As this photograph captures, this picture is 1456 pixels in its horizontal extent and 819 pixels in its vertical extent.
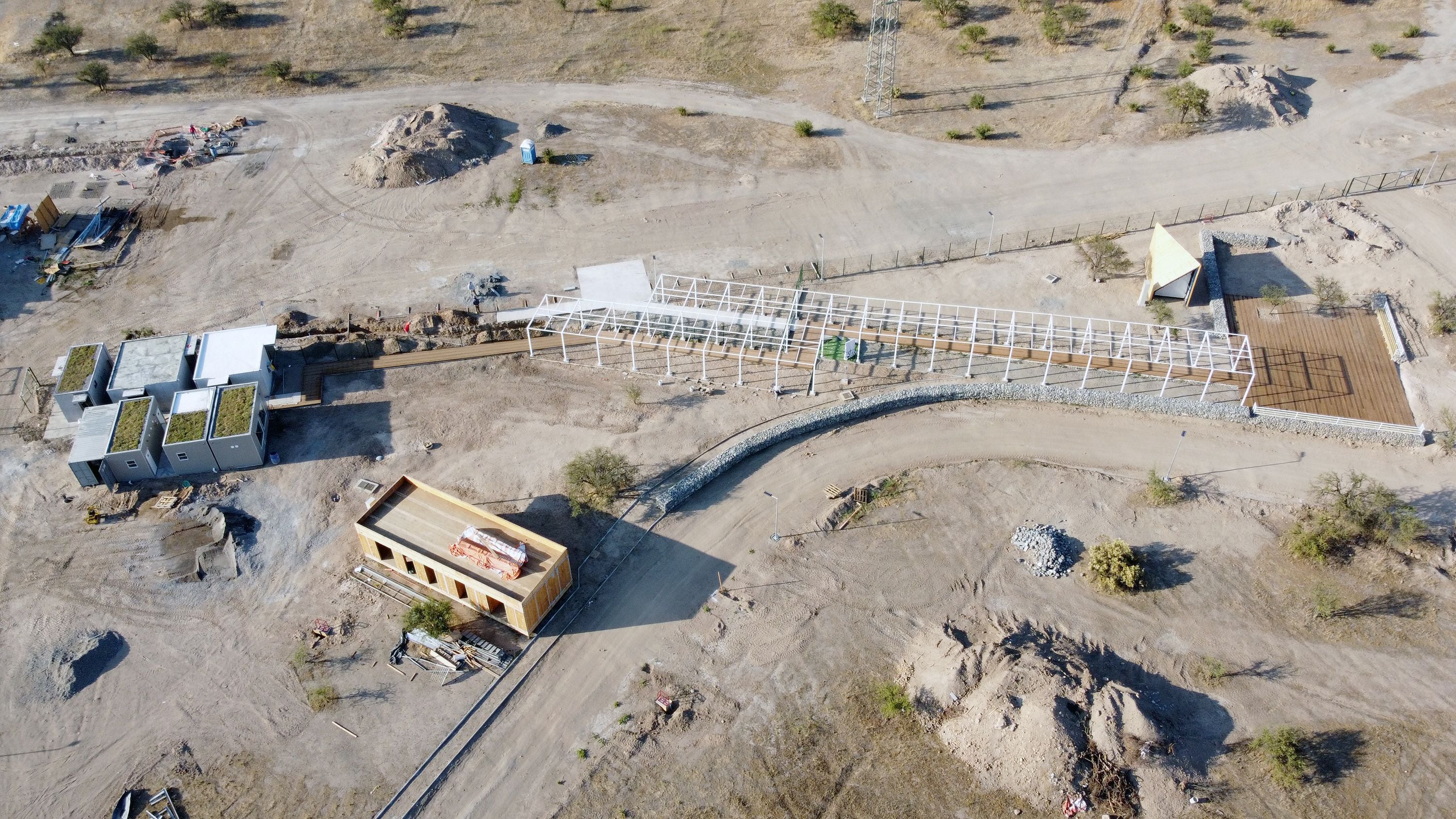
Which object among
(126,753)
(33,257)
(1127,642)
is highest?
(33,257)

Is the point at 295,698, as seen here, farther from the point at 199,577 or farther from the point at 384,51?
the point at 384,51

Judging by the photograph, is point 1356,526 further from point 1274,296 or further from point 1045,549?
point 1274,296

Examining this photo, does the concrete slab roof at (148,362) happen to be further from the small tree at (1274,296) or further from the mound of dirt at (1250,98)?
the mound of dirt at (1250,98)

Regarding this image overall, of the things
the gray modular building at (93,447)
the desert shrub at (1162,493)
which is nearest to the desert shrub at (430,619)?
the gray modular building at (93,447)

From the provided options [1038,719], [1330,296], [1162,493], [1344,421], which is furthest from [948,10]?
[1038,719]

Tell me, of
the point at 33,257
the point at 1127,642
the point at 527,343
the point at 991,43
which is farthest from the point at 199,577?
the point at 991,43

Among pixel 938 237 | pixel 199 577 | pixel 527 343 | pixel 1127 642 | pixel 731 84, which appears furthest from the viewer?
pixel 731 84

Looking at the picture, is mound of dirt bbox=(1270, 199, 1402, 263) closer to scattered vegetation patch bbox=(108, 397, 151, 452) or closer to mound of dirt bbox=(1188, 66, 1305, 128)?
mound of dirt bbox=(1188, 66, 1305, 128)
